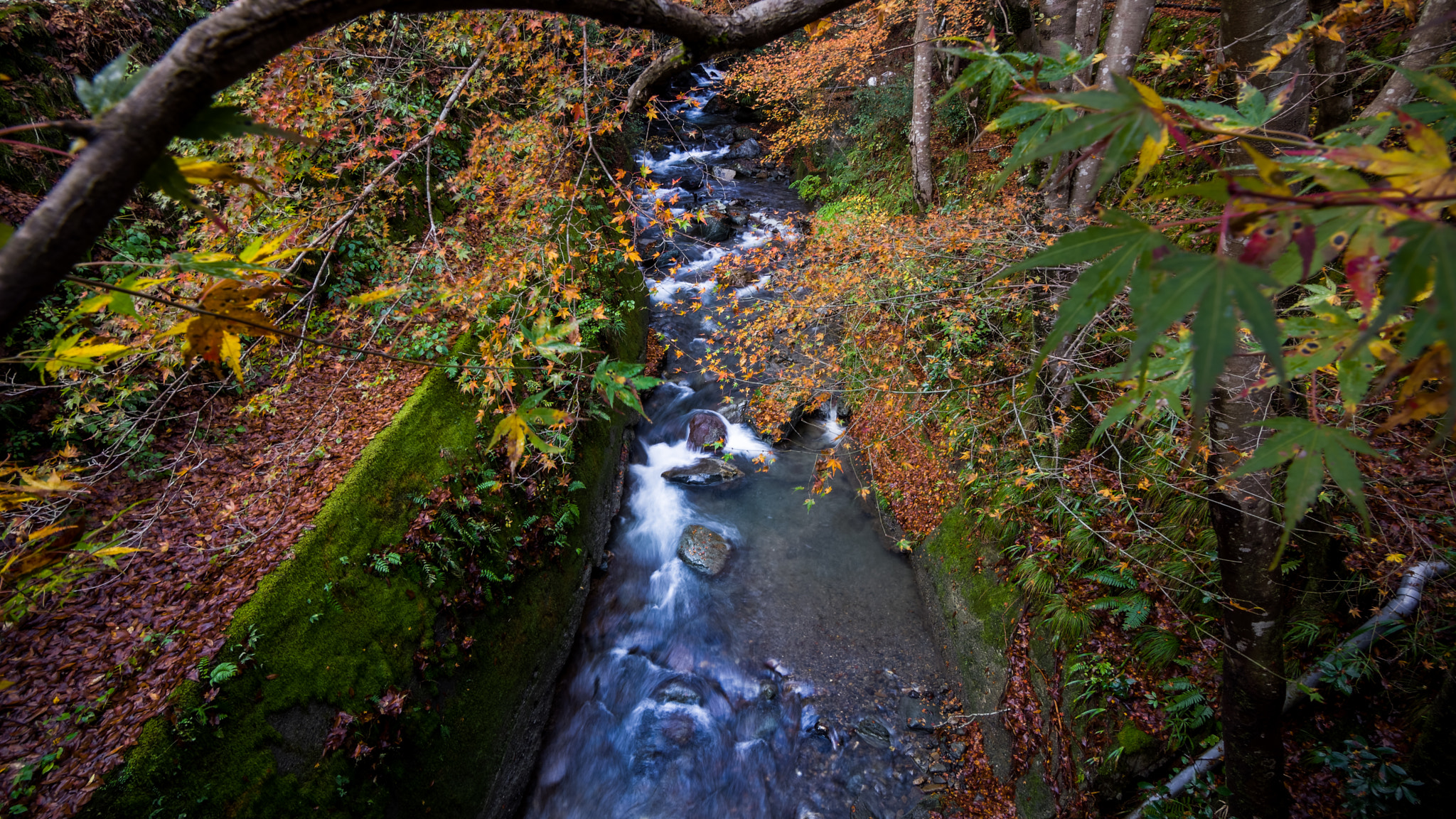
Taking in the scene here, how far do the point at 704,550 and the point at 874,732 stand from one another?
3.41 m

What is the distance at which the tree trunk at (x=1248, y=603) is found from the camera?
7.45 ft

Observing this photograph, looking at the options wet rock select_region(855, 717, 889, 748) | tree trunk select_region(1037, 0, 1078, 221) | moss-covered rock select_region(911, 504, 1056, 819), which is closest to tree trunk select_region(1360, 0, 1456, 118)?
tree trunk select_region(1037, 0, 1078, 221)

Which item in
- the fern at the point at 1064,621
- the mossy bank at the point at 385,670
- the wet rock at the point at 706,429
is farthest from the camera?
the wet rock at the point at 706,429

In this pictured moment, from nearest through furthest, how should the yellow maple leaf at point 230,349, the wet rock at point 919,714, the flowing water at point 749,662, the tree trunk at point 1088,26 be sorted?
1. the yellow maple leaf at point 230,349
2. the tree trunk at point 1088,26
3. the flowing water at point 749,662
4. the wet rock at point 919,714

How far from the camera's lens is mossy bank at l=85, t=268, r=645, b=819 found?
3.95 meters

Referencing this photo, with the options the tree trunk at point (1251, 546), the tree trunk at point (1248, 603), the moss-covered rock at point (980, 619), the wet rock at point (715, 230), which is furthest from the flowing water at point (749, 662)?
the wet rock at point (715, 230)

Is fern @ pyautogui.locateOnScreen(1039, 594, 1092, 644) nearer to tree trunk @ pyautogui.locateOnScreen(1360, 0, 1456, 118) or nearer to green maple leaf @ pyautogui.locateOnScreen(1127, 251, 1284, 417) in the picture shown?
tree trunk @ pyautogui.locateOnScreen(1360, 0, 1456, 118)

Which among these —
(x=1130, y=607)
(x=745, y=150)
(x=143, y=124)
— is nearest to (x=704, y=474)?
(x=1130, y=607)

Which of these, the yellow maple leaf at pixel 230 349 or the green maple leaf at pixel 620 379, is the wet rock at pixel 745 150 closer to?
the green maple leaf at pixel 620 379

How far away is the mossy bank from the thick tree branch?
4.80m

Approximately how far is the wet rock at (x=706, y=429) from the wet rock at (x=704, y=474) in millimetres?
511

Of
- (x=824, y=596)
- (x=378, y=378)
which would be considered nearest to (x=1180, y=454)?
(x=824, y=596)

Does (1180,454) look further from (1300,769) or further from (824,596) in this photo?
(824,596)

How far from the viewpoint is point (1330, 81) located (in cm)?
323
